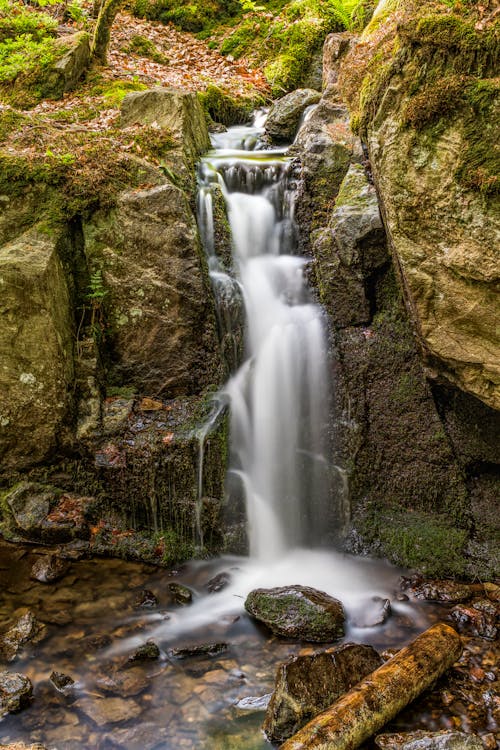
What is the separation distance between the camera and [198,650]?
152 inches

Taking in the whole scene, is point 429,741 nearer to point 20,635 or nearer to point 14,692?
point 14,692

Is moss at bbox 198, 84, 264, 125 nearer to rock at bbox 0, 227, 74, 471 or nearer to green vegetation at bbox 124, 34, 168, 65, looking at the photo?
green vegetation at bbox 124, 34, 168, 65

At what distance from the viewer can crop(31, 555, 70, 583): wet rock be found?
4.68 meters

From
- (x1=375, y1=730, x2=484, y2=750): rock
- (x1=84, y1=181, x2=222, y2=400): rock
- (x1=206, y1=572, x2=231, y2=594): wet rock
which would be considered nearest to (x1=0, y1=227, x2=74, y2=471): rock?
(x1=84, y1=181, x2=222, y2=400): rock

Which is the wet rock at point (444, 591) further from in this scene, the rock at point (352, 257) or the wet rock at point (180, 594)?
the rock at point (352, 257)

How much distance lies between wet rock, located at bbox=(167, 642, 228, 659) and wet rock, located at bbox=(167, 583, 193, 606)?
0.58m

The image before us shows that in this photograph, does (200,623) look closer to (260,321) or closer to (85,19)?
(260,321)

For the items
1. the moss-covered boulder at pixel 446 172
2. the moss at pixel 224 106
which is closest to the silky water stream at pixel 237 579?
the moss-covered boulder at pixel 446 172

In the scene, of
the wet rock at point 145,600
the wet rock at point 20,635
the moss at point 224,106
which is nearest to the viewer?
the wet rock at point 20,635

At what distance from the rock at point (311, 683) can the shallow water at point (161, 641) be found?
16cm

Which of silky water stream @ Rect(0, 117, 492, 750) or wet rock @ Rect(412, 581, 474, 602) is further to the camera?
wet rock @ Rect(412, 581, 474, 602)

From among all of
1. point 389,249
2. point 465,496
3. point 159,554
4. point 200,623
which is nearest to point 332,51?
point 389,249

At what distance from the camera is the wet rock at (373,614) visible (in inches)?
163

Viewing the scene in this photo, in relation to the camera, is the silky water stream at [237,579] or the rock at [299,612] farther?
the rock at [299,612]
